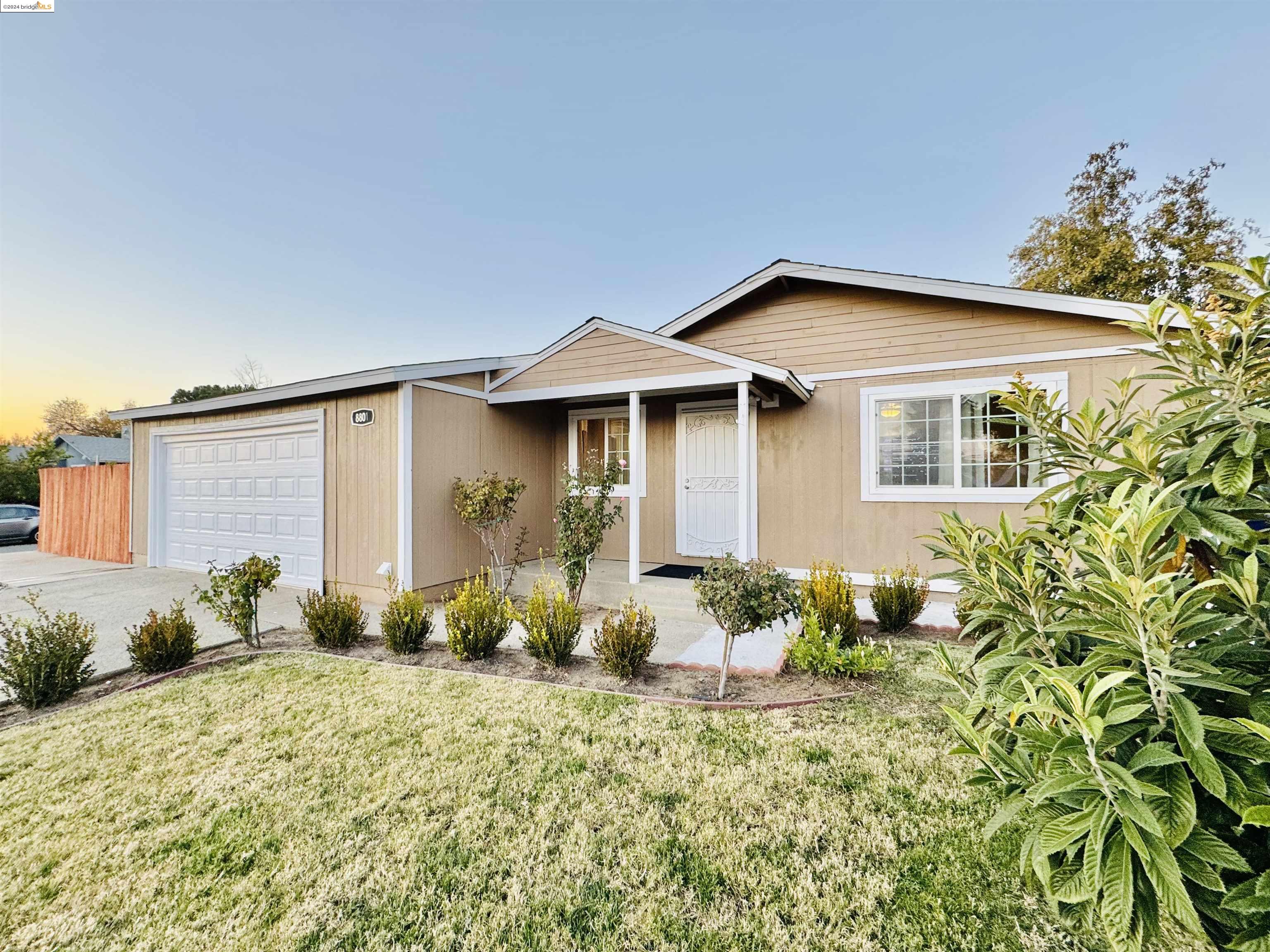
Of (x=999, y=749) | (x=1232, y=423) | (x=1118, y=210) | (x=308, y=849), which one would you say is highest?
(x=1118, y=210)

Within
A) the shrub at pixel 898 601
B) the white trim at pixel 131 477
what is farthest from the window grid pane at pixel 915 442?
the white trim at pixel 131 477

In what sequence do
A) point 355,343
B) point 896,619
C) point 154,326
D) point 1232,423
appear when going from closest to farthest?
point 1232,423 < point 896,619 < point 154,326 < point 355,343

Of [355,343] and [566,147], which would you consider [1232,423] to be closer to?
[566,147]

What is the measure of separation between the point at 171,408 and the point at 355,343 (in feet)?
22.9

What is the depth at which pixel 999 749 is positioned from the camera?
1.77m

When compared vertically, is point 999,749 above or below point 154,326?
below

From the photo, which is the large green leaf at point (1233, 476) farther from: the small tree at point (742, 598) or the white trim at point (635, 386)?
the white trim at point (635, 386)

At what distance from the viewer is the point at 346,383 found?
21.9ft

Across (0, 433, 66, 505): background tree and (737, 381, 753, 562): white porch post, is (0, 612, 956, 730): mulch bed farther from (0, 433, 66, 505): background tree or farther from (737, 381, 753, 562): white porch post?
(0, 433, 66, 505): background tree

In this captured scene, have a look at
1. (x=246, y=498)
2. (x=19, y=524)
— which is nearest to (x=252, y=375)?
(x=19, y=524)

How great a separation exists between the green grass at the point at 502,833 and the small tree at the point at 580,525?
8.03 ft

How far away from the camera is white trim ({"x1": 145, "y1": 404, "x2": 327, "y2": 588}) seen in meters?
7.34

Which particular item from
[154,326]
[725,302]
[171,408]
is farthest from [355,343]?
[725,302]

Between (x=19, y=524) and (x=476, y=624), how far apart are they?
20.9 meters
